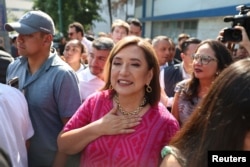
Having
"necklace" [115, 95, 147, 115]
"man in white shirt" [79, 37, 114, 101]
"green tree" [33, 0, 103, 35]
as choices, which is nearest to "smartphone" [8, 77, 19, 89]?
"necklace" [115, 95, 147, 115]

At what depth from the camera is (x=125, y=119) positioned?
171 centimetres

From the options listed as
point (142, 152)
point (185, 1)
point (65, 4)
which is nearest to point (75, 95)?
point (142, 152)

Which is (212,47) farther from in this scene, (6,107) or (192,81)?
(6,107)

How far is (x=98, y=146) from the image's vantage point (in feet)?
5.55

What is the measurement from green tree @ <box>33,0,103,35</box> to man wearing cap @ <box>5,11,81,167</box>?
16.2 m

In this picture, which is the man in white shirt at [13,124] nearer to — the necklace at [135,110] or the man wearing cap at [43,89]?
the man wearing cap at [43,89]

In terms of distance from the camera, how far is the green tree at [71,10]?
19064mm

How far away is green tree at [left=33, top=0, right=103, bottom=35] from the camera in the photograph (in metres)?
19.1

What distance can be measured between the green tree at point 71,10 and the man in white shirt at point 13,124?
16703 mm

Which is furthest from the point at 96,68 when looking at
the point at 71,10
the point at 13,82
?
the point at 71,10

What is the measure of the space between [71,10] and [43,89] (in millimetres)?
17864

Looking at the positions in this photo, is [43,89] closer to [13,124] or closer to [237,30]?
[13,124]

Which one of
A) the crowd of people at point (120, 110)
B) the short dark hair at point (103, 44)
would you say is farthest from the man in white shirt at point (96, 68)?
the crowd of people at point (120, 110)

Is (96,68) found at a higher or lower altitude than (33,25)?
lower
